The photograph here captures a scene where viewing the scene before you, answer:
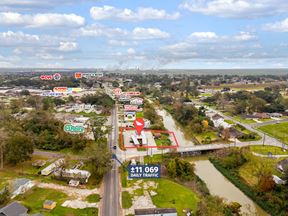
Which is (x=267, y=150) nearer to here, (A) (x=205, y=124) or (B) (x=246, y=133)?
(B) (x=246, y=133)

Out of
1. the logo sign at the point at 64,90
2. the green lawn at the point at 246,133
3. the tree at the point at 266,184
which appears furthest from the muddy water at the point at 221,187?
the logo sign at the point at 64,90

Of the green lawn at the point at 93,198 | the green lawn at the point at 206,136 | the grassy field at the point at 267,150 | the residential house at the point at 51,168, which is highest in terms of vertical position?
the residential house at the point at 51,168

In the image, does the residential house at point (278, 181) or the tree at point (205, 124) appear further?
the tree at point (205, 124)

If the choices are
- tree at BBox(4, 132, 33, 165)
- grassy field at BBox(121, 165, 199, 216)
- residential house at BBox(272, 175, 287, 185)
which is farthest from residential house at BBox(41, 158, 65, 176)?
residential house at BBox(272, 175, 287, 185)

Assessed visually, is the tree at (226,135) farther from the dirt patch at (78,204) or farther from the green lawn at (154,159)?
the dirt patch at (78,204)

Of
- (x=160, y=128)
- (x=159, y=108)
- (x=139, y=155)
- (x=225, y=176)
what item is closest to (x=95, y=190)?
(x=139, y=155)

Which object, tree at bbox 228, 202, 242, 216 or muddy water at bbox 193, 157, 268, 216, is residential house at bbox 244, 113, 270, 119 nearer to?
muddy water at bbox 193, 157, 268, 216

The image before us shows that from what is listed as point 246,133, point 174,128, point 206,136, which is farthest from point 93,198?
point 174,128
